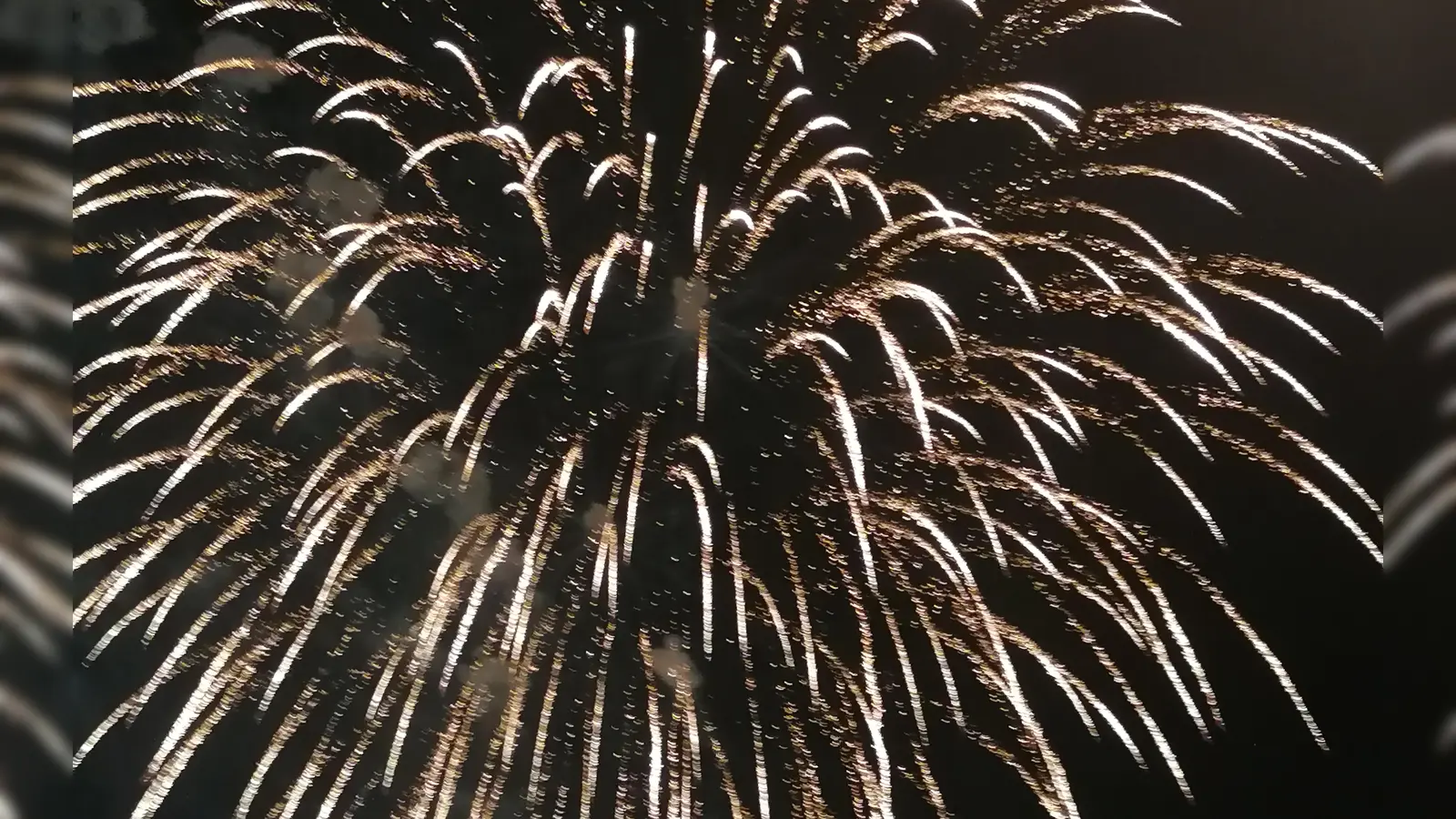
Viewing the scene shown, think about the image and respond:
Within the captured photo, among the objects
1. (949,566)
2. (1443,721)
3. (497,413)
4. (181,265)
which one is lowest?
(1443,721)

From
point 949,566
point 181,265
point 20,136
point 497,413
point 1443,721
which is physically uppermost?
point 20,136

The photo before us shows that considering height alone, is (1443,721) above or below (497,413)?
below

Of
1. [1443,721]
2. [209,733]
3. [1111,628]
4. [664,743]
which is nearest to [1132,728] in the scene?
[1111,628]

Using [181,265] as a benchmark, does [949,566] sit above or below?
below

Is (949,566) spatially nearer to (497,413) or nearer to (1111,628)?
(1111,628)

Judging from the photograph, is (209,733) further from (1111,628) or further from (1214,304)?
(1214,304)

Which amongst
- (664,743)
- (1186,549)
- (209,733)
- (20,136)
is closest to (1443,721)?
(1186,549)
